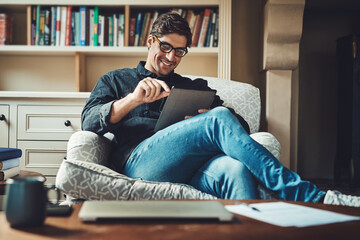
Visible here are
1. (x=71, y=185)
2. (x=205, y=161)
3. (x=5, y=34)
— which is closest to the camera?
(x=71, y=185)

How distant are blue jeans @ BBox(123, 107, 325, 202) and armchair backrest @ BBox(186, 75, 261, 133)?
0.63 metres

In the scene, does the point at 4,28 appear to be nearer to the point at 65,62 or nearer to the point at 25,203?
the point at 65,62

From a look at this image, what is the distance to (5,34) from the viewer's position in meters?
2.30

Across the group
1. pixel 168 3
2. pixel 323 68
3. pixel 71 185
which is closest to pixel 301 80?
pixel 323 68

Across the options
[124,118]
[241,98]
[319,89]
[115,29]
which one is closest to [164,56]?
[124,118]

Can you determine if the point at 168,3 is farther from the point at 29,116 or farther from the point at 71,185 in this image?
the point at 71,185

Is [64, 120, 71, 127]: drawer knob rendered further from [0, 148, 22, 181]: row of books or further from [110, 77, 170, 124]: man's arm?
[110, 77, 170, 124]: man's arm

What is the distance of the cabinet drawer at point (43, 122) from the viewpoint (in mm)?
2137

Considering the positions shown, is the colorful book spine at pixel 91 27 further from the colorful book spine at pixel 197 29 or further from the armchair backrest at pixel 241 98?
the armchair backrest at pixel 241 98

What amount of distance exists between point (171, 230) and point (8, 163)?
1.01m

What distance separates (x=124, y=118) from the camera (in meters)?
1.45

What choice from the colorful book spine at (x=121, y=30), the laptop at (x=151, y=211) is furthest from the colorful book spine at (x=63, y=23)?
the laptop at (x=151, y=211)

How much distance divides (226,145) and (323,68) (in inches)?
88.8

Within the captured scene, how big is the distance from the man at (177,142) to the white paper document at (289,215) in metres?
0.27
